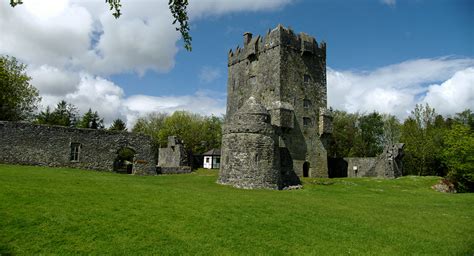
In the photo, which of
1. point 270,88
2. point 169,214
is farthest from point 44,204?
point 270,88

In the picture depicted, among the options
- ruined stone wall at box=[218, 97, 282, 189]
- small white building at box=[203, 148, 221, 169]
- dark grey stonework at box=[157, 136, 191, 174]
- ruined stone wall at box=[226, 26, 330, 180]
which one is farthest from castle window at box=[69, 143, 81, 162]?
small white building at box=[203, 148, 221, 169]

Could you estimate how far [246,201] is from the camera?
16656 mm

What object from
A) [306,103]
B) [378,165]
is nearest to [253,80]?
[306,103]

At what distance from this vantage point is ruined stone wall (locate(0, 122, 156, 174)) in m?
27.4

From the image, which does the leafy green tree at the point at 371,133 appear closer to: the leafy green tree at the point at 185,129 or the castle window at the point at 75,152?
the leafy green tree at the point at 185,129

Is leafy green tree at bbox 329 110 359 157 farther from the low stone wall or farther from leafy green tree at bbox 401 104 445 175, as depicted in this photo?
the low stone wall

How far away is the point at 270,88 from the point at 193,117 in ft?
128

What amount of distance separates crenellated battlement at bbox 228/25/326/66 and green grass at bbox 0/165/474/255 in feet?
85.2

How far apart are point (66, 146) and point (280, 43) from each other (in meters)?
24.3

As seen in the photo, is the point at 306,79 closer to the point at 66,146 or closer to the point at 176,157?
the point at 176,157

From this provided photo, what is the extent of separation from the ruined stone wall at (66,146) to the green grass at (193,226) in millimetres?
13144

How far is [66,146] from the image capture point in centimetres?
2958

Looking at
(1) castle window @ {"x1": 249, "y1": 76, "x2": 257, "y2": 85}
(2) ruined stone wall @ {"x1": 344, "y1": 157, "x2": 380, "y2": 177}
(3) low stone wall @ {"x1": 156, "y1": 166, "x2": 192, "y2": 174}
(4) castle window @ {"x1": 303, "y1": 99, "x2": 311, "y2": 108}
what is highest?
(1) castle window @ {"x1": 249, "y1": 76, "x2": 257, "y2": 85}

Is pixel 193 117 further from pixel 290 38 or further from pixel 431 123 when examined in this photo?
pixel 431 123
